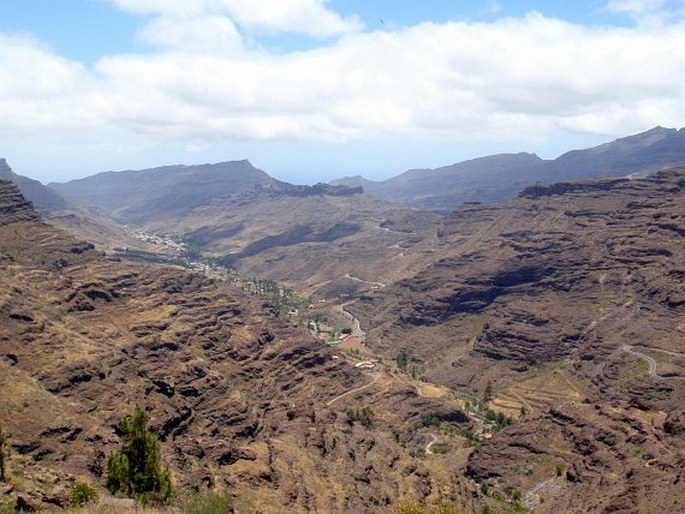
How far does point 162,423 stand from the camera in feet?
331

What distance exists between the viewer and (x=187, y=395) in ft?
389

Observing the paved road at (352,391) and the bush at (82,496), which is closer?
the bush at (82,496)

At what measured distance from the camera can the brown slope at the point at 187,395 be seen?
81000mm

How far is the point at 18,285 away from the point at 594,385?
14130 cm

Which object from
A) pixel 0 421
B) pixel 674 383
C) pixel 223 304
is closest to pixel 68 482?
pixel 0 421

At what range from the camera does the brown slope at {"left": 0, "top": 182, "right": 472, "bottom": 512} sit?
81000mm

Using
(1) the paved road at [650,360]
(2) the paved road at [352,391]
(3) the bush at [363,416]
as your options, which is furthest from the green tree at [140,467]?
(1) the paved road at [650,360]

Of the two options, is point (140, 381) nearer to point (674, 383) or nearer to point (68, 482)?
point (68, 482)

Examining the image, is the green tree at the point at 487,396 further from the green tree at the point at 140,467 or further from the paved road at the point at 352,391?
the green tree at the point at 140,467

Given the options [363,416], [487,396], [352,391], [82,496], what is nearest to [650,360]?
[487,396]

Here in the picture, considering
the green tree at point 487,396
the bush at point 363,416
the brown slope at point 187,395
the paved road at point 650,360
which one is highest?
the brown slope at point 187,395

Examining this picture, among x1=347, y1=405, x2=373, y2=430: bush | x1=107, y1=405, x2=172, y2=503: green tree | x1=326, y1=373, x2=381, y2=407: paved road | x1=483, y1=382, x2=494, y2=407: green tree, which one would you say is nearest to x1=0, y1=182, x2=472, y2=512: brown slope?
x1=326, y1=373, x2=381, y2=407: paved road

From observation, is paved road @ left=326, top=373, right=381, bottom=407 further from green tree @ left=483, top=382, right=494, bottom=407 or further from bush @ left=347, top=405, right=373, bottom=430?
green tree @ left=483, top=382, right=494, bottom=407

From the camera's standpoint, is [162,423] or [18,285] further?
[18,285]
